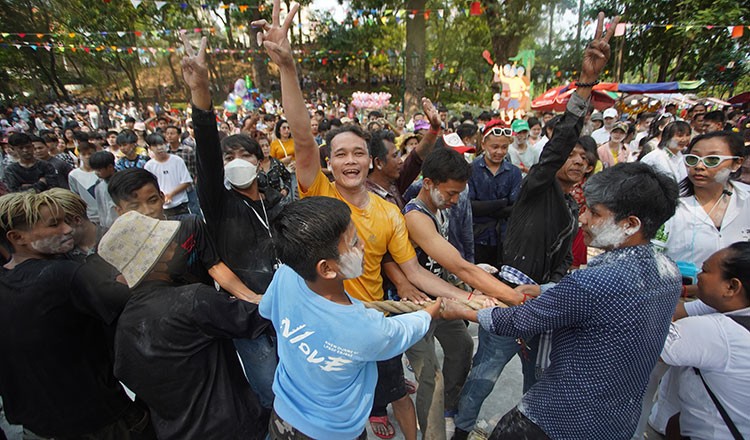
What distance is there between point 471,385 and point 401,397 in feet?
1.89

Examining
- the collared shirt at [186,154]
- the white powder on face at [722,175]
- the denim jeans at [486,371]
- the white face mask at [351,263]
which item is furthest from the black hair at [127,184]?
the collared shirt at [186,154]

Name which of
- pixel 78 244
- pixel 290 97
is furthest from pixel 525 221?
pixel 78 244

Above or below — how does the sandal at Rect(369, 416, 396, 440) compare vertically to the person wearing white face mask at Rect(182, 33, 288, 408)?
below

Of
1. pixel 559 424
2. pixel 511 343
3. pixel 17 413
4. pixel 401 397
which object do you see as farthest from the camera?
pixel 511 343

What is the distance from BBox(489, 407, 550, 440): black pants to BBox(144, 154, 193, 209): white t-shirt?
5.37m

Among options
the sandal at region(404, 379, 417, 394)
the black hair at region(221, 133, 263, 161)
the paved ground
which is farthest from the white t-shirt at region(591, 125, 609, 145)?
the black hair at region(221, 133, 263, 161)

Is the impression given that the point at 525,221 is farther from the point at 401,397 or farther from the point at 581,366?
the point at 401,397

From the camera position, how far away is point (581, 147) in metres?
2.97

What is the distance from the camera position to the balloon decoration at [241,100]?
67.7 ft

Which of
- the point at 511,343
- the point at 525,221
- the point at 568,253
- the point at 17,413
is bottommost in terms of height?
the point at 511,343

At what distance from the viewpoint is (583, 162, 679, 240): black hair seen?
160 cm

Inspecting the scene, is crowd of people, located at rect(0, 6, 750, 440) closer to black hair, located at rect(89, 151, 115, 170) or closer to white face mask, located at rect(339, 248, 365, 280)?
white face mask, located at rect(339, 248, 365, 280)

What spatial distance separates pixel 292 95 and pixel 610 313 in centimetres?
186

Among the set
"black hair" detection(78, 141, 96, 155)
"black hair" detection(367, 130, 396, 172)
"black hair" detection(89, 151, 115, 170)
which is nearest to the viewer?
"black hair" detection(367, 130, 396, 172)
